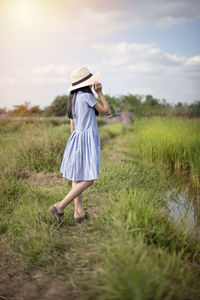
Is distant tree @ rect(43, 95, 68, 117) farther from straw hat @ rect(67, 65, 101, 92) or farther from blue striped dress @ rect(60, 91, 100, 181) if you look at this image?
blue striped dress @ rect(60, 91, 100, 181)

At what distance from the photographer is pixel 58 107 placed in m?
26.2

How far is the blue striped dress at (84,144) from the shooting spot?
2.57 metres

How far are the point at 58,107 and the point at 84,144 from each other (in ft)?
79.5

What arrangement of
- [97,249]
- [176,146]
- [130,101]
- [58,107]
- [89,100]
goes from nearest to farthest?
1. [97,249]
2. [89,100]
3. [176,146]
4. [130,101]
5. [58,107]

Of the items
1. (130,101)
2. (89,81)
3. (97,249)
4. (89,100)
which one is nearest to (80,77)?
(89,81)

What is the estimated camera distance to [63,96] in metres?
26.5

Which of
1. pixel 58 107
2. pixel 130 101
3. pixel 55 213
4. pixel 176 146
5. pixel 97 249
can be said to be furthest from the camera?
pixel 58 107

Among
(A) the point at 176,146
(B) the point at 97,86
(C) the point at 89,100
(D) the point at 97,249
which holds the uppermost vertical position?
(B) the point at 97,86

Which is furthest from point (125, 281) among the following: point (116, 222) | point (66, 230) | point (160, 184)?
point (160, 184)

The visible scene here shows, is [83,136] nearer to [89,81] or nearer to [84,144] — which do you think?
[84,144]

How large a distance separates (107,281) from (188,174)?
4393mm

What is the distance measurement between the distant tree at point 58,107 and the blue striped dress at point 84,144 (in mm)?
23919

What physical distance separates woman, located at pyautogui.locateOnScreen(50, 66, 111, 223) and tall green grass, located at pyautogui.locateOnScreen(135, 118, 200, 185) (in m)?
3.08

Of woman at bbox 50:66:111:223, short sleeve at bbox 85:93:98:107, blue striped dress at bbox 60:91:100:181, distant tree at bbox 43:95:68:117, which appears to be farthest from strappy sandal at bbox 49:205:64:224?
distant tree at bbox 43:95:68:117
